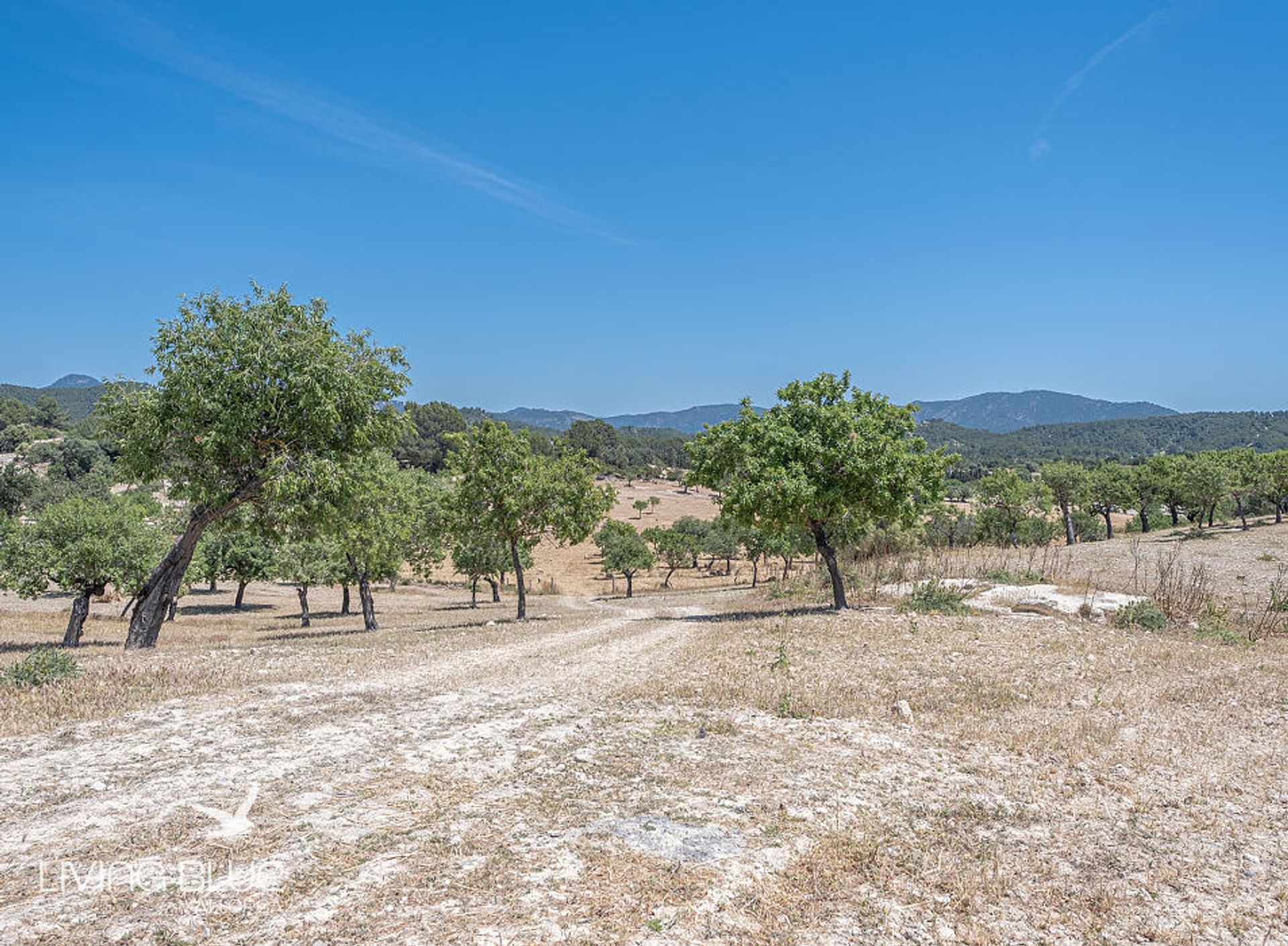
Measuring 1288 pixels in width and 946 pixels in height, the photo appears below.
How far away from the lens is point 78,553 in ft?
80.5

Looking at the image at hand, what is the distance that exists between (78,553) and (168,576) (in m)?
6.99

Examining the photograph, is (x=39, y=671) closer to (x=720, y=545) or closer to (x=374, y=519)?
(x=374, y=519)

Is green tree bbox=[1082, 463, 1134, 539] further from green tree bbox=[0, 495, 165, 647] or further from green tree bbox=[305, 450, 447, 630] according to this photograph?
green tree bbox=[0, 495, 165, 647]

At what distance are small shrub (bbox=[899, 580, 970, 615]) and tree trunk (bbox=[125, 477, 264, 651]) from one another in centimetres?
2058

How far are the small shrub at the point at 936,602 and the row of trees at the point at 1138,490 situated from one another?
143 ft

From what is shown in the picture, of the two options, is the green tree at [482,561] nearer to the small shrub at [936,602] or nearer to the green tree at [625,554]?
the green tree at [625,554]

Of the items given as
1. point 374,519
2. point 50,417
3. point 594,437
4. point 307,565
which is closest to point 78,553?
point 374,519

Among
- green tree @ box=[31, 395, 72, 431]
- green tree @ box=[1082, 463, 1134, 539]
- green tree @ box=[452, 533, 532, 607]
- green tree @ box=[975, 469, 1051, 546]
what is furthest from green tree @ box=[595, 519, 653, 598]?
green tree @ box=[31, 395, 72, 431]

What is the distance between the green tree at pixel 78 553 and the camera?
80.3 feet

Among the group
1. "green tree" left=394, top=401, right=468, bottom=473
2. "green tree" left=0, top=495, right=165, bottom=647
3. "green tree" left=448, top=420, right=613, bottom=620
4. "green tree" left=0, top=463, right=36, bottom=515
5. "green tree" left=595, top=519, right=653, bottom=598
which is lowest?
"green tree" left=595, top=519, right=653, bottom=598

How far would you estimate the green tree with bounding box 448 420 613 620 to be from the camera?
29.0 metres

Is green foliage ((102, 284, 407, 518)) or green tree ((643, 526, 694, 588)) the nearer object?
green foliage ((102, 284, 407, 518))

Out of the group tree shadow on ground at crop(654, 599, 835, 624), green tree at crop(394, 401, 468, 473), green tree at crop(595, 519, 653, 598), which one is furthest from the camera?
green tree at crop(394, 401, 468, 473)

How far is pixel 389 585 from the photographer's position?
66.6 m
